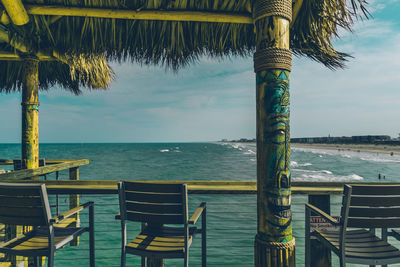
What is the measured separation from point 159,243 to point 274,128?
1.20 meters

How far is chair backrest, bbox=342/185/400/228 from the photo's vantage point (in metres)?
1.87

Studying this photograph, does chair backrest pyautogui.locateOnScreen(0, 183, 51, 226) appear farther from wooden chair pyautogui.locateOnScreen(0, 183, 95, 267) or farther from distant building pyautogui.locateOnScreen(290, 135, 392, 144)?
distant building pyautogui.locateOnScreen(290, 135, 392, 144)

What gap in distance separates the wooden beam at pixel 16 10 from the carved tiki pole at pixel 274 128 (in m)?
2.21

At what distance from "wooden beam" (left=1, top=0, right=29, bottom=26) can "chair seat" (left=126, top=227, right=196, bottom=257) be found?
2366mm

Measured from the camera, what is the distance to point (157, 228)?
225 cm

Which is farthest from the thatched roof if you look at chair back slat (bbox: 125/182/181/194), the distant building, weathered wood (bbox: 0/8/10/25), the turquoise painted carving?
the distant building

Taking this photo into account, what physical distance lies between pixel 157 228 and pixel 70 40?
2.45m

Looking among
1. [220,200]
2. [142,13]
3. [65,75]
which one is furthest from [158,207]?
[220,200]

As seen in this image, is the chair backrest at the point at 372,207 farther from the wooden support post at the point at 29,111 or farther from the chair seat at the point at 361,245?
the wooden support post at the point at 29,111

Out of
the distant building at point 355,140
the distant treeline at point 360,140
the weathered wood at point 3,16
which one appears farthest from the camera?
the distant building at point 355,140

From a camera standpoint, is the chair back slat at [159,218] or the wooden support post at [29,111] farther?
the wooden support post at [29,111]

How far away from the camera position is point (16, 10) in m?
2.58

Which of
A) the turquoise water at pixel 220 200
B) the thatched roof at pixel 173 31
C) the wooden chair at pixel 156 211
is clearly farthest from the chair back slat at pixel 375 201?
the thatched roof at pixel 173 31

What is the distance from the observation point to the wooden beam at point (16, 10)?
2.49 m
